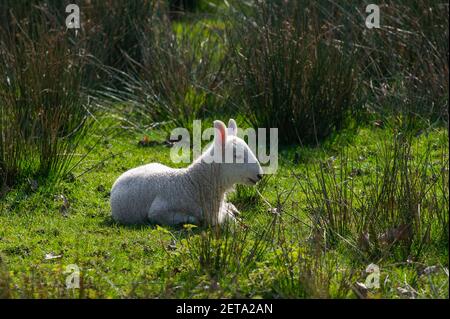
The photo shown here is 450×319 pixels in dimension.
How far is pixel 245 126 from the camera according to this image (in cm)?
991

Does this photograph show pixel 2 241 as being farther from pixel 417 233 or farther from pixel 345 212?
pixel 417 233

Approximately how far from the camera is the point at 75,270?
5.69 meters

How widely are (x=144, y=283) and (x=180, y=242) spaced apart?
918 mm

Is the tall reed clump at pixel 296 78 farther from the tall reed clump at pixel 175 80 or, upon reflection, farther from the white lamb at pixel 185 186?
the white lamb at pixel 185 186

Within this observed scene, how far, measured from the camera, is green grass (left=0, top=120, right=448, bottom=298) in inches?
214

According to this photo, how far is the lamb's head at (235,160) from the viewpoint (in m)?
7.26

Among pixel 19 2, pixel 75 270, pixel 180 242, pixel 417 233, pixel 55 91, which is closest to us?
pixel 75 270

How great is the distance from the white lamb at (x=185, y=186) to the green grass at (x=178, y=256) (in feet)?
0.58

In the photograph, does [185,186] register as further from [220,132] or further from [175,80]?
[175,80]

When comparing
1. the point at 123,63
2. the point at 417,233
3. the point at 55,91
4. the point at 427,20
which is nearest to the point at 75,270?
the point at 417,233

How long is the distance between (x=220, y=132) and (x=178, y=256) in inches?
55.0

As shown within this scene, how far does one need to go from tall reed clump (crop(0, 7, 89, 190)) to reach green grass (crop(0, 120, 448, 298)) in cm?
24

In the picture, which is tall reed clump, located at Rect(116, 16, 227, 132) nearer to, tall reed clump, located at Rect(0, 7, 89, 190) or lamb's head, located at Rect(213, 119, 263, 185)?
tall reed clump, located at Rect(0, 7, 89, 190)

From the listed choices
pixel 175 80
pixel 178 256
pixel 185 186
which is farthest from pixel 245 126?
pixel 178 256
